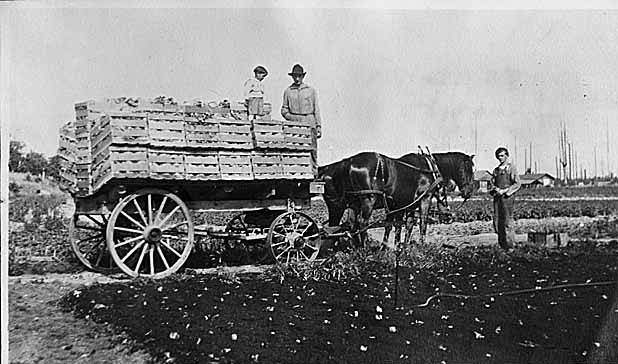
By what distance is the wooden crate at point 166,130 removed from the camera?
3174 mm

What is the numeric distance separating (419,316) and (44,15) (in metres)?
2.24

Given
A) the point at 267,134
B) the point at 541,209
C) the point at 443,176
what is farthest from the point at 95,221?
the point at 541,209

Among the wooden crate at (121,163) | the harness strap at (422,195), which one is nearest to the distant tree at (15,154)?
the wooden crate at (121,163)

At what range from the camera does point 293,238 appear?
12.0 feet

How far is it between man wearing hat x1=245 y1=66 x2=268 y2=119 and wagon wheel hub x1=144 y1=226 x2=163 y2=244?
753mm

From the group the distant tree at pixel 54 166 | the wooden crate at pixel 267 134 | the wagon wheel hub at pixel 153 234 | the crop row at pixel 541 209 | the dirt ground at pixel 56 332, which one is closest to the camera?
the dirt ground at pixel 56 332

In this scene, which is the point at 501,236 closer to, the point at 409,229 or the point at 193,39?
the point at 409,229

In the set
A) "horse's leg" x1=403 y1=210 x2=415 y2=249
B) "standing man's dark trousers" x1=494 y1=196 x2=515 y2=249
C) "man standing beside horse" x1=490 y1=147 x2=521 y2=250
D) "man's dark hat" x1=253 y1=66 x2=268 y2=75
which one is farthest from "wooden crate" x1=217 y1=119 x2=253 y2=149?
"standing man's dark trousers" x1=494 y1=196 x2=515 y2=249

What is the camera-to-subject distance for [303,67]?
3.21 metres

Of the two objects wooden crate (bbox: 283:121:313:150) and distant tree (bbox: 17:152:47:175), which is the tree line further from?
wooden crate (bbox: 283:121:313:150)

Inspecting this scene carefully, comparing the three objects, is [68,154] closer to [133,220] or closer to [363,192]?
[133,220]

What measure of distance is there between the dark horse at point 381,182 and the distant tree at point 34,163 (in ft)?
4.80

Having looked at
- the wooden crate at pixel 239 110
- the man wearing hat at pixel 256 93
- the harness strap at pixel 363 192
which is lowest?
the harness strap at pixel 363 192

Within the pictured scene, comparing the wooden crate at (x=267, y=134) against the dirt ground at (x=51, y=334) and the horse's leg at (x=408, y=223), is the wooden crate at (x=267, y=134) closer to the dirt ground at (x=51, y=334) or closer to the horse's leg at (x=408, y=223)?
the horse's leg at (x=408, y=223)
